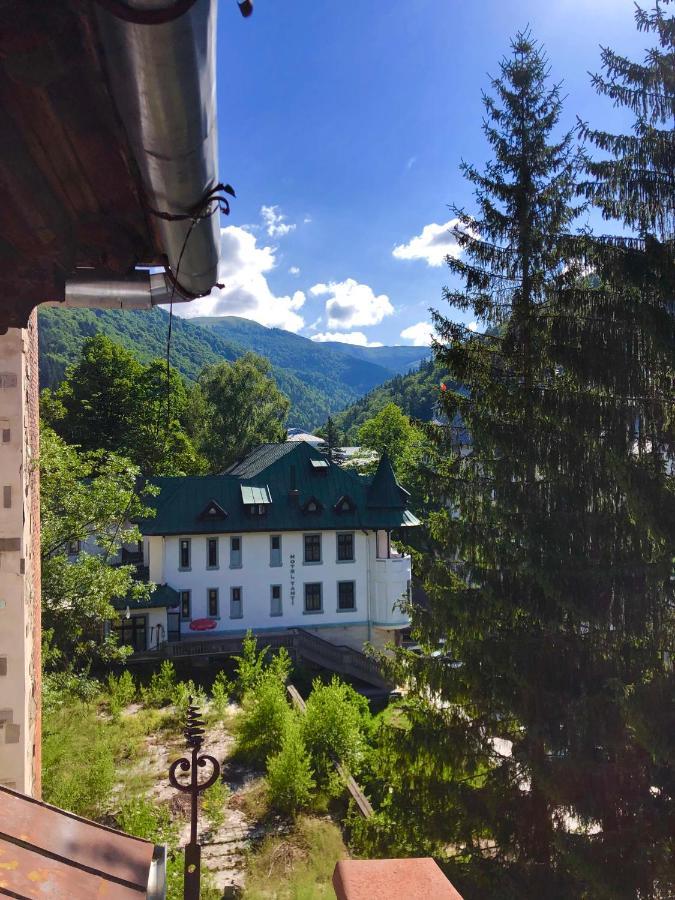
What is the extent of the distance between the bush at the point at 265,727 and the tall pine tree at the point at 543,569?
5.08 m

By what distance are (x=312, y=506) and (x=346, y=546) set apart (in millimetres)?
2424

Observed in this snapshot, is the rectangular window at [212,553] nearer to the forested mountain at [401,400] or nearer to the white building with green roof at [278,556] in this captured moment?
the white building with green roof at [278,556]

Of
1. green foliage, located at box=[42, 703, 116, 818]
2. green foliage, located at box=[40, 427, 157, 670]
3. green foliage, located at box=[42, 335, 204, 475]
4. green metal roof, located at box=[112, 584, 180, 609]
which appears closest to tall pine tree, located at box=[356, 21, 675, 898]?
green foliage, located at box=[42, 703, 116, 818]

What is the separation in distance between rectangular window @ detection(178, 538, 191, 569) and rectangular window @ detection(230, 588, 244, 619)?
2.30 m

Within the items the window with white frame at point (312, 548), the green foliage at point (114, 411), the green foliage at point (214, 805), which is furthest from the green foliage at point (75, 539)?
the green foliage at point (114, 411)

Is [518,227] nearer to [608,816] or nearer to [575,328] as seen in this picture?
[575,328]

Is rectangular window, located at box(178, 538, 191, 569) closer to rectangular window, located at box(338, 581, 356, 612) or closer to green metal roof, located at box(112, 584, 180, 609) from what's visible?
green metal roof, located at box(112, 584, 180, 609)

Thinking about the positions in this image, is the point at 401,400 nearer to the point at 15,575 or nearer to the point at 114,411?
the point at 114,411

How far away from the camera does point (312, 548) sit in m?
27.7

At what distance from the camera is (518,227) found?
33.1 ft

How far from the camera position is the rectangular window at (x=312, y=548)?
27.6 metres

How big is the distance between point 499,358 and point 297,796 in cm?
939

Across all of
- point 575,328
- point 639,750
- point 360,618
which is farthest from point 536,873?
point 360,618

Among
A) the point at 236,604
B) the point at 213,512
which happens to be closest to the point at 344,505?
the point at 213,512
